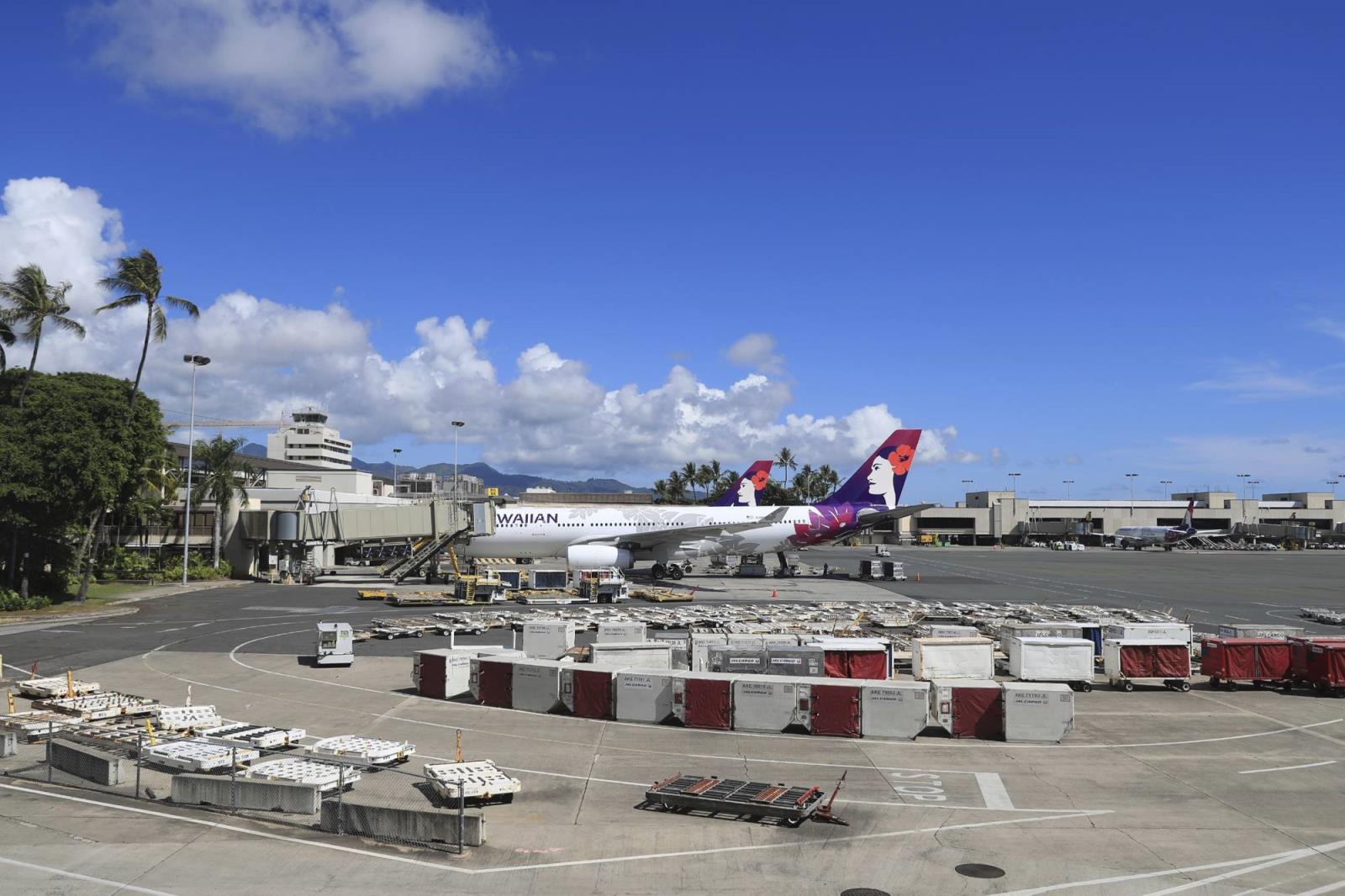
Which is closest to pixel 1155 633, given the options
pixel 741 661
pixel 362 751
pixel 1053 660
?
pixel 1053 660

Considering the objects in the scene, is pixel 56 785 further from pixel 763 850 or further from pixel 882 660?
pixel 882 660

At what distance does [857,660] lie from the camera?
28.4m

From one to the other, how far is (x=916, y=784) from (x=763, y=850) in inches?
216

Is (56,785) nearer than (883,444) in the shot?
Yes

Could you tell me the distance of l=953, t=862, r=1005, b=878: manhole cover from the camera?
13883mm

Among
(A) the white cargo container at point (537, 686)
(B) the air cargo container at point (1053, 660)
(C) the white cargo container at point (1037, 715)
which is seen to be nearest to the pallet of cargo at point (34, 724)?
(A) the white cargo container at point (537, 686)

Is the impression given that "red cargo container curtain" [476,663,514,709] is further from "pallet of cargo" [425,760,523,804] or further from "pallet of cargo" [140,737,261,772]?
"pallet of cargo" [425,760,523,804]

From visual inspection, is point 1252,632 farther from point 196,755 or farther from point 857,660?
point 196,755

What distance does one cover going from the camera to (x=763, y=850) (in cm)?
1493

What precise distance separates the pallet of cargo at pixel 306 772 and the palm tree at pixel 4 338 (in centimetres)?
5671

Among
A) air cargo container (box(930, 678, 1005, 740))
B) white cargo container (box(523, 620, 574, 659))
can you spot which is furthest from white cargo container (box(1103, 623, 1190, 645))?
white cargo container (box(523, 620, 574, 659))

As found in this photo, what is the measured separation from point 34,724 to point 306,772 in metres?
9.47

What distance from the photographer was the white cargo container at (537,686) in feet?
84.7

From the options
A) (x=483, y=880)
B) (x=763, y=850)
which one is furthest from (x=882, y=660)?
(x=483, y=880)
